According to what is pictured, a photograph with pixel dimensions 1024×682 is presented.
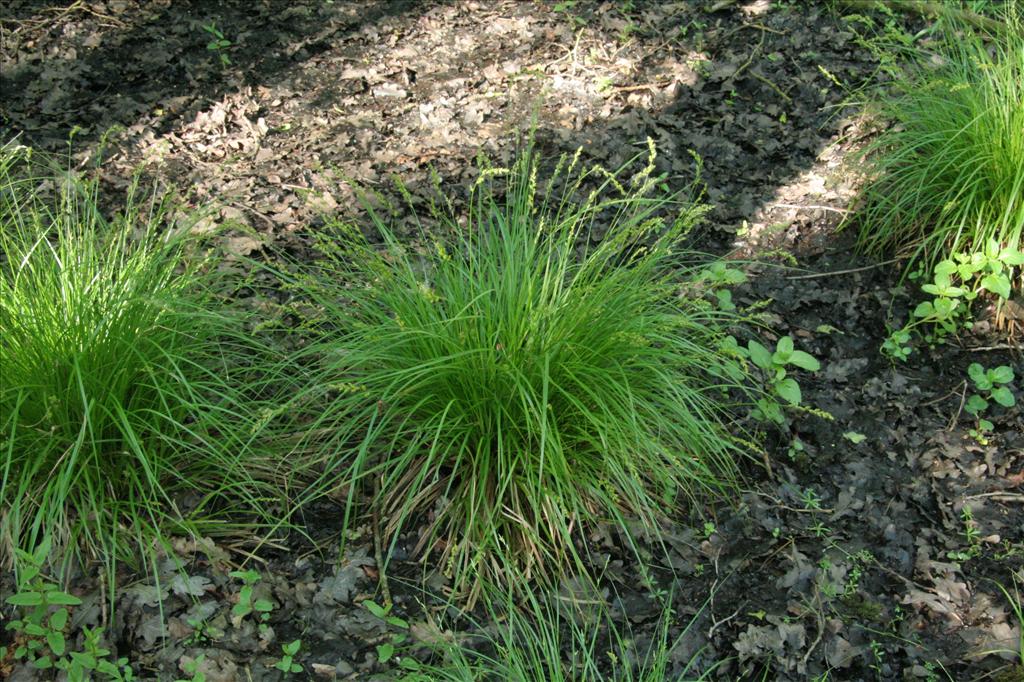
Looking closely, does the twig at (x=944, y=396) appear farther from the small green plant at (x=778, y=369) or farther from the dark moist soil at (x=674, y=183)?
the small green plant at (x=778, y=369)

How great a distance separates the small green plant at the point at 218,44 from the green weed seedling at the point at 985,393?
4288 mm

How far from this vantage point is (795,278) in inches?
163

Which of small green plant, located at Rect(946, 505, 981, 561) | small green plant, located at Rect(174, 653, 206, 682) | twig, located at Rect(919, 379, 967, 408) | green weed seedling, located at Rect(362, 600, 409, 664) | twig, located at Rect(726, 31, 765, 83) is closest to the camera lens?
small green plant, located at Rect(174, 653, 206, 682)

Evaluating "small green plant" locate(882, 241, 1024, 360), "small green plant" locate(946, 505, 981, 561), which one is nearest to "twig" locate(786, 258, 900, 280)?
"small green plant" locate(882, 241, 1024, 360)

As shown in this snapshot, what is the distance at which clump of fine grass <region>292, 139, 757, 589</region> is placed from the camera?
287 centimetres

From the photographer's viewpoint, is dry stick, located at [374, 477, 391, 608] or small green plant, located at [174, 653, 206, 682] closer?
small green plant, located at [174, 653, 206, 682]

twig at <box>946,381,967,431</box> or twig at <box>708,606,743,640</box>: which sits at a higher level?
twig at <box>708,606,743,640</box>

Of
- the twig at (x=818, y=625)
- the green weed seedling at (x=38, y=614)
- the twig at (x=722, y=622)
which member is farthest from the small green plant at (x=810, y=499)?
the green weed seedling at (x=38, y=614)

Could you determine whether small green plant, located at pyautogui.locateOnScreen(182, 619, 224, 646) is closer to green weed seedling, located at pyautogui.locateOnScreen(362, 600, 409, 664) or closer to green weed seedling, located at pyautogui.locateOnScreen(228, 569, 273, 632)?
green weed seedling, located at pyautogui.locateOnScreen(228, 569, 273, 632)

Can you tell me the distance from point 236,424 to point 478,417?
2.66ft

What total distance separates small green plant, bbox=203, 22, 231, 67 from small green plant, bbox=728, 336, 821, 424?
3.53 meters

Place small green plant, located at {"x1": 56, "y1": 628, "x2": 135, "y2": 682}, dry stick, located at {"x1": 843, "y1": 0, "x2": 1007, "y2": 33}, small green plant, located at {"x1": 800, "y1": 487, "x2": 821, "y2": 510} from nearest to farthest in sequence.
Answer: small green plant, located at {"x1": 56, "y1": 628, "x2": 135, "y2": 682}, small green plant, located at {"x1": 800, "y1": 487, "x2": 821, "y2": 510}, dry stick, located at {"x1": 843, "y1": 0, "x2": 1007, "y2": 33}

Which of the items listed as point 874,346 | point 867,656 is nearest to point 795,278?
point 874,346

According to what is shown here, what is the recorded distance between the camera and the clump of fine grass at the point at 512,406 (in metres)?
2.87
